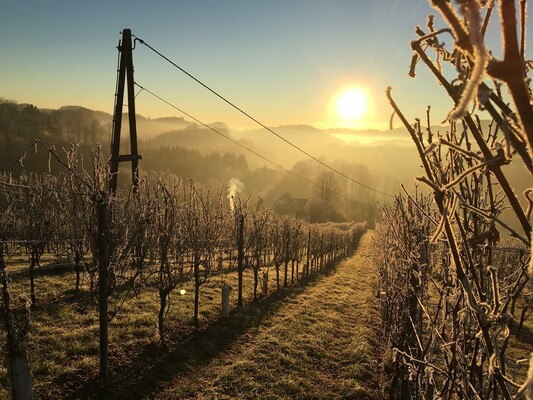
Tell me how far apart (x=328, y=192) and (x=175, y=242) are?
83078mm

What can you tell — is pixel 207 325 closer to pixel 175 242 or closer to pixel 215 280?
pixel 175 242

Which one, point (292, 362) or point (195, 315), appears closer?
point (292, 362)

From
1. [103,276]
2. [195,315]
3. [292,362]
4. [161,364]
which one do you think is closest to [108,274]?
[103,276]

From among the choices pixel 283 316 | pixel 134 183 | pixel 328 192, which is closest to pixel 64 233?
pixel 134 183

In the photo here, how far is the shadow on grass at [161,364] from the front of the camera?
5.96 m

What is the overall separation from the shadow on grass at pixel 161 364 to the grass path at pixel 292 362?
0.07 meters

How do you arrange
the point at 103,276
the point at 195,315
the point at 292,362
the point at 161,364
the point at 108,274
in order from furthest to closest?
1. the point at 195,315
2. the point at 292,362
3. the point at 161,364
4. the point at 108,274
5. the point at 103,276

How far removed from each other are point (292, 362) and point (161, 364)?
2.82 meters

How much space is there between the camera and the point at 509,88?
0.43 m

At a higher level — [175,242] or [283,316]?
[175,242]

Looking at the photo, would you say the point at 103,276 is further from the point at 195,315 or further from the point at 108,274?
the point at 195,315

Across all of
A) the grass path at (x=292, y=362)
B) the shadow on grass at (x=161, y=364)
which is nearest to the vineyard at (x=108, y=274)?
the shadow on grass at (x=161, y=364)

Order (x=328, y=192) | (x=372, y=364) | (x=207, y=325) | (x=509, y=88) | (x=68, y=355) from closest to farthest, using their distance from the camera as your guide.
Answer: (x=509, y=88), (x=68, y=355), (x=372, y=364), (x=207, y=325), (x=328, y=192)

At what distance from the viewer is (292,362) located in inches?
312
